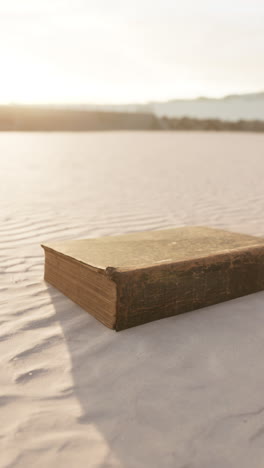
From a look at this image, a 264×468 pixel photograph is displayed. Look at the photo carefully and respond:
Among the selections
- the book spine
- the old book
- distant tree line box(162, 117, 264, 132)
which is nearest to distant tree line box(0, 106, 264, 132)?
distant tree line box(162, 117, 264, 132)

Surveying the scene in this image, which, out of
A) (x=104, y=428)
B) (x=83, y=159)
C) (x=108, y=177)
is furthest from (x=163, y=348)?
(x=83, y=159)

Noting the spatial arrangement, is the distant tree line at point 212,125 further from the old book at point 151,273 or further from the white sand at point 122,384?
the white sand at point 122,384

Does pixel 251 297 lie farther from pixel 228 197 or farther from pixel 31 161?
pixel 31 161

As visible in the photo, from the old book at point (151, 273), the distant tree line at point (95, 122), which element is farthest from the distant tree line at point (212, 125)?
the old book at point (151, 273)

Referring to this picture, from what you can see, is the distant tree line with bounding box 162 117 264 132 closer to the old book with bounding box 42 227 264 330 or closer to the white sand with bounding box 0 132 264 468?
the old book with bounding box 42 227 264 330

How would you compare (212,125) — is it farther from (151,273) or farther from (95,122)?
(151,273)

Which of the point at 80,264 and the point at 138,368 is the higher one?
the point at 80,264
